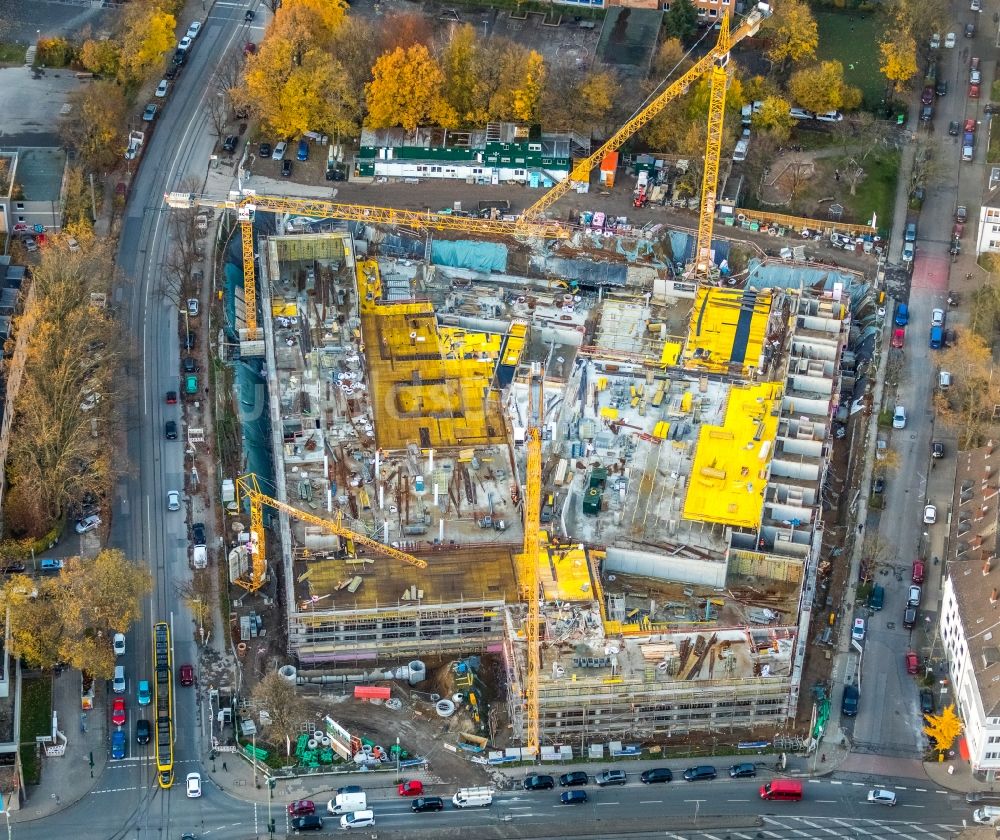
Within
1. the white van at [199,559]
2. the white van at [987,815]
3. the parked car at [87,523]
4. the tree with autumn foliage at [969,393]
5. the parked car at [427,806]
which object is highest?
the tree with autumn foliage at [969,393]

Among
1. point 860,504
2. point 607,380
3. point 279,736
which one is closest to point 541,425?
point 607,380

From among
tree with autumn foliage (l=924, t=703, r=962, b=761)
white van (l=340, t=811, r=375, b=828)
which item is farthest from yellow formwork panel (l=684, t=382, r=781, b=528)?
white van (l=340, t=811, r=375, b=828)

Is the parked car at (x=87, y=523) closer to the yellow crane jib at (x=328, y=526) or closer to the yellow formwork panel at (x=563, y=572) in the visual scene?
the yellow crane jib at (x=328, y=526)

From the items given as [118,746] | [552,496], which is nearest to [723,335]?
[552,496]

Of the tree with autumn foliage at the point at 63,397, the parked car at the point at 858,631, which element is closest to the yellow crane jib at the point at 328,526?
the tree with autumn foliage at the point at 63,397

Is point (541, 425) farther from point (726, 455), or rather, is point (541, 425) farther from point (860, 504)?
point (860, 504)

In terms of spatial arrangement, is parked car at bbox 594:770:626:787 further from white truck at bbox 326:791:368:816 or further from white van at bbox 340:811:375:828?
white truck at bbox 326:791:368:816
